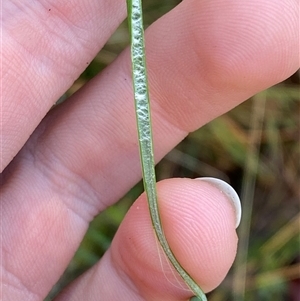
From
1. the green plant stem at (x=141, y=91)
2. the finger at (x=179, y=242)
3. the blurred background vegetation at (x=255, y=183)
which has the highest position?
the green plant stem at (x=141, y=91)

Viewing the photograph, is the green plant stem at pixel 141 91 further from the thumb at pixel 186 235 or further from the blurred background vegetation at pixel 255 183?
the blurred background vegetation at pixel 255 183

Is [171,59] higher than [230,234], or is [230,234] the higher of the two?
[171,59]

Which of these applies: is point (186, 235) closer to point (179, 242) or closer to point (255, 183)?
point (179, 242)

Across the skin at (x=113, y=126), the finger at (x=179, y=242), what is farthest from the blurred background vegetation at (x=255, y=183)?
the finger at (x=179, y=242)

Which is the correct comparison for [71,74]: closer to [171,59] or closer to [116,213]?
[171,59]

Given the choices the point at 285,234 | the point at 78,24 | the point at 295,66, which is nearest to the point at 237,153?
the point at 285,234

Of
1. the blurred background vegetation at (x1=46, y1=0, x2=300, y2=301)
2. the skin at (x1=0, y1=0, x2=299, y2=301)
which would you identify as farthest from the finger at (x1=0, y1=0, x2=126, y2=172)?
the blurred background vegetation at (x1=46, y1=0, x2=300, y2=301)

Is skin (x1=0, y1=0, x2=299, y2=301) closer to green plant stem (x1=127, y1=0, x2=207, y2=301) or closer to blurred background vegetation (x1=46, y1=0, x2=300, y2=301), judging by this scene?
green plant stem (x1=127, y1=0, x2=207, y2=301)
